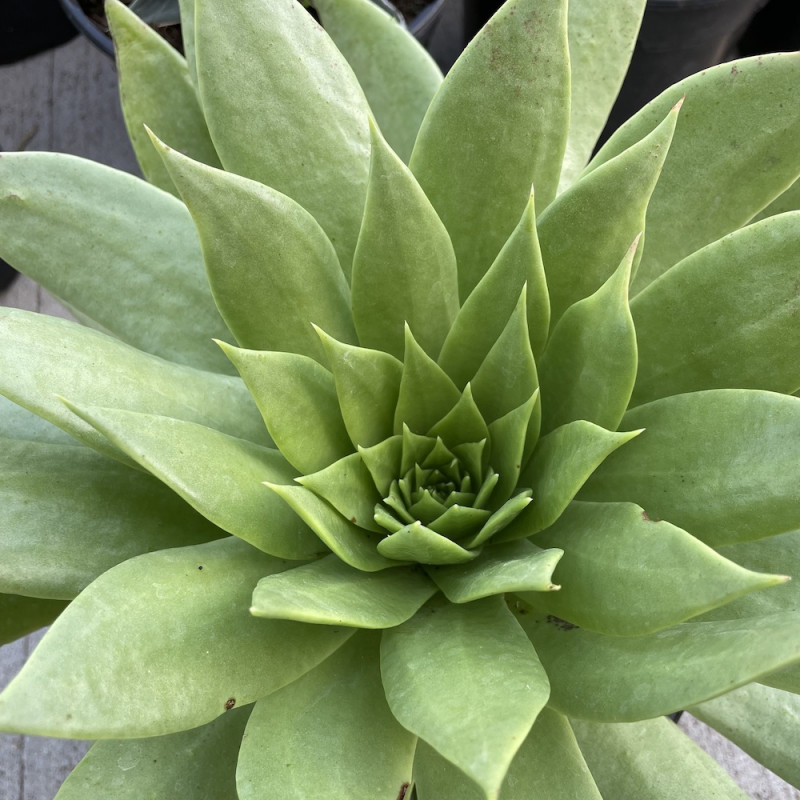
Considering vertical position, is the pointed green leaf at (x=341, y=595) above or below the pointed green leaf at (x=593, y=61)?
below

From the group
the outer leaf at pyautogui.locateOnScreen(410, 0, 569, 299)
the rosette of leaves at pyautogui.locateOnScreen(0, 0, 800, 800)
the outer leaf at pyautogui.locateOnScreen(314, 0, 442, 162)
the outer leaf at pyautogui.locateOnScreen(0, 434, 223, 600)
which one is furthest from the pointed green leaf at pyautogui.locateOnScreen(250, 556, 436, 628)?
the outer leaf at pyautogui.locateOnScreen(314, 0, 442, 162)

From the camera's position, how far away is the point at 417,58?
2.24 feet

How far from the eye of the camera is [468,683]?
44 centimetres

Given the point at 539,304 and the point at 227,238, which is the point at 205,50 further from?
the point at 539,304

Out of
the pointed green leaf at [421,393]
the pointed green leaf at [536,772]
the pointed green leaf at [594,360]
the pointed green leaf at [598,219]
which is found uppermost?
the pointed green leaf at [598,219]

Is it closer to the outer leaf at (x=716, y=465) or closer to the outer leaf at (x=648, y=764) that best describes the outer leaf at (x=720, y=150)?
the outer leaf at (x=716, y=465)

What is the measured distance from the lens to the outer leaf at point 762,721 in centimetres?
60

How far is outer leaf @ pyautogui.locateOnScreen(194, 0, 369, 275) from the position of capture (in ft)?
1.87

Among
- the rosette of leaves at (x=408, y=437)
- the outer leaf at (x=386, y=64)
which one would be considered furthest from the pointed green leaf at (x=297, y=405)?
the outer leaf at (x=386, y=64)

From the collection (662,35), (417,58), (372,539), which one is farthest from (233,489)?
(662,35)

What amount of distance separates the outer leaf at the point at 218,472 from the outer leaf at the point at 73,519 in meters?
0.01

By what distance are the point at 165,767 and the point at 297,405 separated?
0.75 feet

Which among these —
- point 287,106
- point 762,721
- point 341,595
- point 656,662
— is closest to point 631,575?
point 656,662

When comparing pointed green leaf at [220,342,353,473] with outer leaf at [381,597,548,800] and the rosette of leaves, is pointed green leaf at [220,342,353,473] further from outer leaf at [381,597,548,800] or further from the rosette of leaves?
outer leaf at [381,597,548,800]
